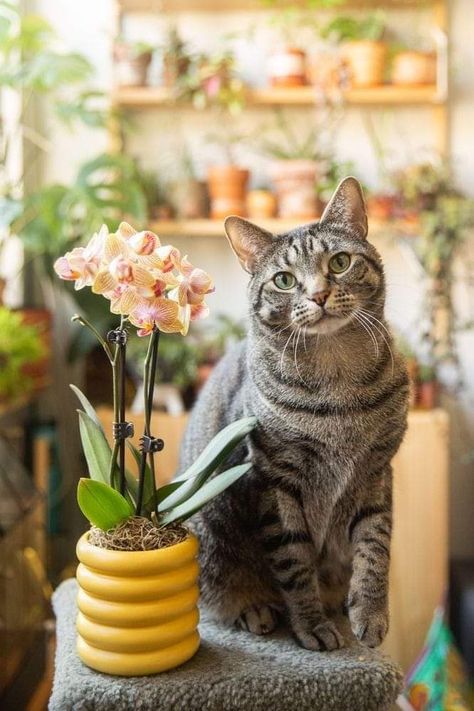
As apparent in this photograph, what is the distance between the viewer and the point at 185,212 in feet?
8.21

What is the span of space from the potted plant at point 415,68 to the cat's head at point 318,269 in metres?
1.57

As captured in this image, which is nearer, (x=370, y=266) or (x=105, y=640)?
(x=105, y=640)

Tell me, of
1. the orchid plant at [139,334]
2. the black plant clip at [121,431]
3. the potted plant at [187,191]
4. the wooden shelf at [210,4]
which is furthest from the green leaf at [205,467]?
the wooden shelf at [210,4]

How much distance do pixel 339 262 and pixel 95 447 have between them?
15.3 inches

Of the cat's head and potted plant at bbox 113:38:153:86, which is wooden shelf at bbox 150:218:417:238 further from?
the cat's head

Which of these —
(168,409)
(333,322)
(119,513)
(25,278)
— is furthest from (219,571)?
(25,278)

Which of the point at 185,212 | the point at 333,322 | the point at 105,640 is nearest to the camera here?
the point at 105,640

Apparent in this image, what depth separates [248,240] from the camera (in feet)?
3.52

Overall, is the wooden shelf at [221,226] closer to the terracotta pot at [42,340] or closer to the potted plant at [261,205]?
the potted plant at [261,205]

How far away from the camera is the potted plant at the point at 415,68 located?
242cm

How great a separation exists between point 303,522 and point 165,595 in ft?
0.76

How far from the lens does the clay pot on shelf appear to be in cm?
242

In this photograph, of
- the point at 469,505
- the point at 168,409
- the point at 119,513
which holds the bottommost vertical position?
the point at 469,505

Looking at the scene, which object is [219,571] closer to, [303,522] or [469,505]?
[303,522]
